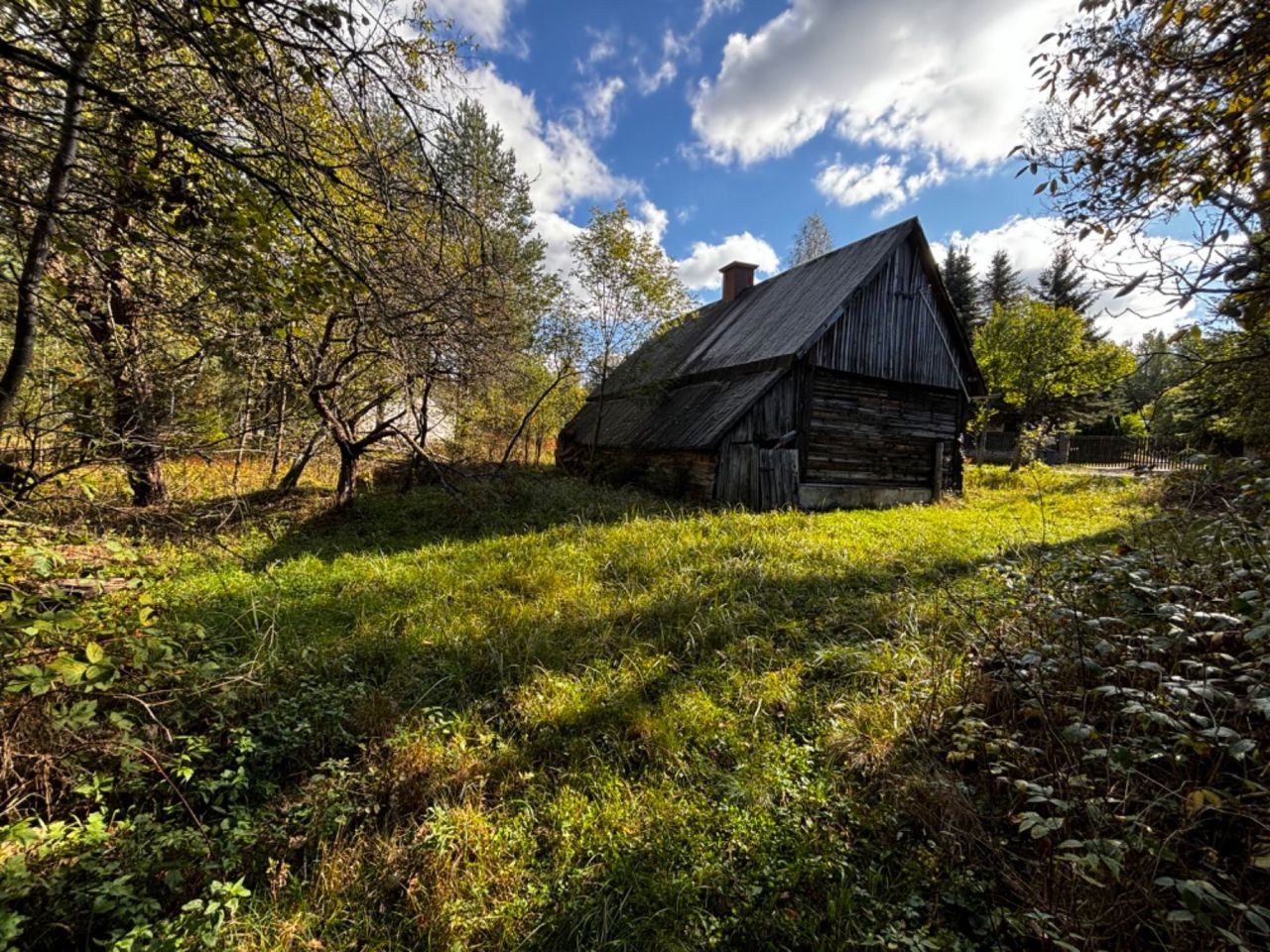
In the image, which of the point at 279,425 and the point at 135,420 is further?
the point at 279,425

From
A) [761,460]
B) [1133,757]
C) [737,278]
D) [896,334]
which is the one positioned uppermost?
[737,278]

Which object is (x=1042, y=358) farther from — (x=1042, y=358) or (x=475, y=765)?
(x=475, y=765)

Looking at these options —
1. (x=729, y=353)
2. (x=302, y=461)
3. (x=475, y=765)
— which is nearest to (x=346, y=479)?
(x=302, y=461)

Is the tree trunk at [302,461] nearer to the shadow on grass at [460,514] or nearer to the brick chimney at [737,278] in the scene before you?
the shadow on grass at [460,514]

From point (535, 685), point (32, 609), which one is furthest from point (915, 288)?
point (32, 609)

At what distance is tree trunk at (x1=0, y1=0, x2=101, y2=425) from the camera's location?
7.48 feet

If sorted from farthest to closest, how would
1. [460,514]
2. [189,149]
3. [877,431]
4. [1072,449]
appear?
1. [1072,449]
2. [877,431]
3. [460,514]
4. [189,149]

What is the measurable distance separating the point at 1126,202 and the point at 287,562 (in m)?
8.30

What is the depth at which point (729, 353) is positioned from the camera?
12.8 m

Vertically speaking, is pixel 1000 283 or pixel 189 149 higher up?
pixel 1000 283

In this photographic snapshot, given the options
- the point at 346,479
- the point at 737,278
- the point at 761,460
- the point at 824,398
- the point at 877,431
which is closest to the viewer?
the point at 346,479

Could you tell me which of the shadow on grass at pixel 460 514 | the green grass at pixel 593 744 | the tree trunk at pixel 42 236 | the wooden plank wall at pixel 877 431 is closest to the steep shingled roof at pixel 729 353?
the wooden plank wall at pixel 877 431

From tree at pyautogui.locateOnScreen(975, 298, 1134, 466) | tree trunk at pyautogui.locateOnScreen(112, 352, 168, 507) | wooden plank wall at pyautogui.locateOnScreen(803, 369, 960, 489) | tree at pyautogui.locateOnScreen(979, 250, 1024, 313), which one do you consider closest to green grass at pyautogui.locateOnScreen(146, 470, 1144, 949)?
tree trunk at pyautogui.locateOnScreen(112, 352, 168, 507)

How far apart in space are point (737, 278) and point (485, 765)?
16361mm
